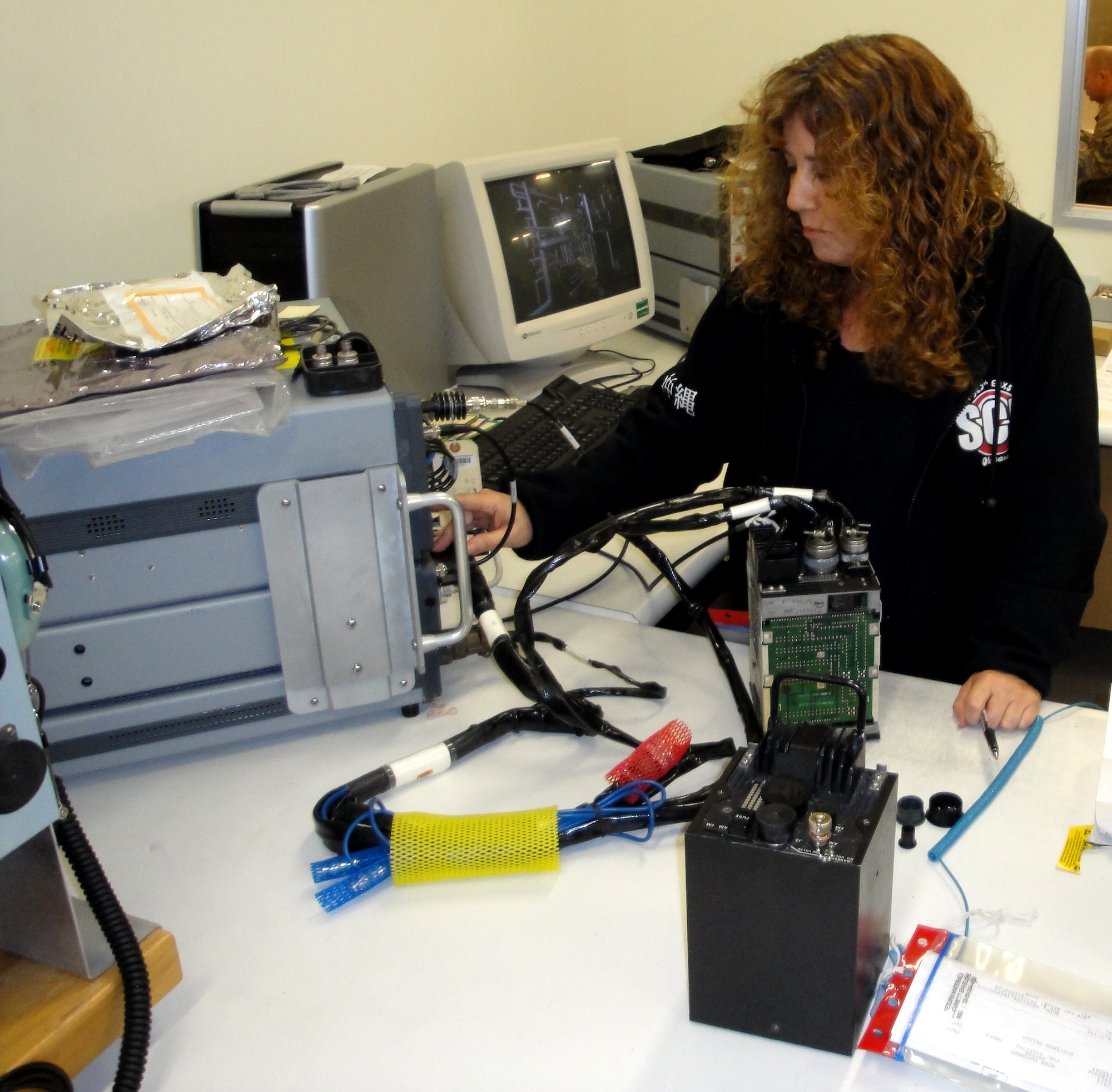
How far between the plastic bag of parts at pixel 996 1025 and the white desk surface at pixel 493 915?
3 centimetres

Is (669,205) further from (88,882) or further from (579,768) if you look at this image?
(88,882)

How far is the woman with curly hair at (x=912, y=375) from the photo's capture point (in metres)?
1.30

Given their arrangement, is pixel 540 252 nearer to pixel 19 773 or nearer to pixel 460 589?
pixel 460 589

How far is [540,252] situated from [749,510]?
1.17 metres

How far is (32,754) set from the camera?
0.76 metres

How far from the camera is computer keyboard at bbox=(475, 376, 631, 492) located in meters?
1.82

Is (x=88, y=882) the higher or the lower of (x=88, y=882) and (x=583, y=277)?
the lower

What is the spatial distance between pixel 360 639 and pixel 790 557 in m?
0.44

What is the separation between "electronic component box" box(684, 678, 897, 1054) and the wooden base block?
41 centimetres

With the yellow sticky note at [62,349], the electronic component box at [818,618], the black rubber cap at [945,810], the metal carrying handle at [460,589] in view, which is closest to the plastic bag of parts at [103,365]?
the yellow sticky note at [62,349]

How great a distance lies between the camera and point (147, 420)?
3.44 ft

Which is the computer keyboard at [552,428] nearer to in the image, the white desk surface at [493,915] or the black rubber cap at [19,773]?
the white desk surface at [493,915]

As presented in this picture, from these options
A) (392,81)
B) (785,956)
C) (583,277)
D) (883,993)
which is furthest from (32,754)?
(392,81)

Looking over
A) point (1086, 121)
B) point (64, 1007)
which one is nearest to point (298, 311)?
point (64, 1007)
